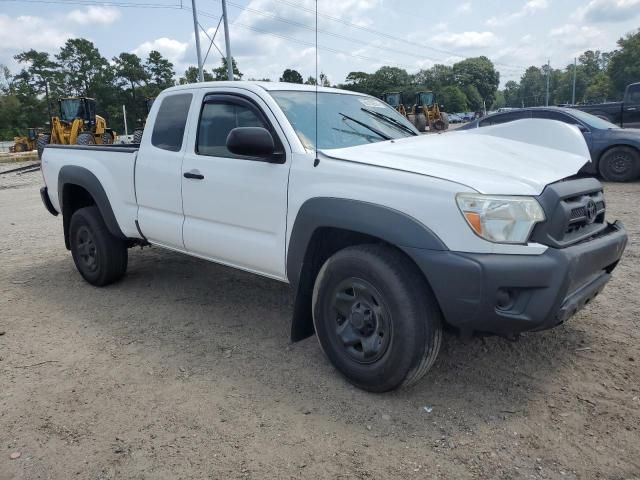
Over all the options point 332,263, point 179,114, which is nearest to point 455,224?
point 332,263

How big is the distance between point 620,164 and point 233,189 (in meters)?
9.10

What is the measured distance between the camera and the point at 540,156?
11.0ft

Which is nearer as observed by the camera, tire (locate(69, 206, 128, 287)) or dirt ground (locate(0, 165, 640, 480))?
dirt ground (locate(0, 165, 640, 480))

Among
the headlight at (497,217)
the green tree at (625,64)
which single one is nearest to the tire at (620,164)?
the headlight at (497,217)

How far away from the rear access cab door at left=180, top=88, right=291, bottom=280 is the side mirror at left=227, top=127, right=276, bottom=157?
0.16 m

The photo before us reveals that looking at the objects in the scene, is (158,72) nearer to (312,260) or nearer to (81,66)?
(81,66)

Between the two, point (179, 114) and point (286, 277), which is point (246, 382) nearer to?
point (286, 277)

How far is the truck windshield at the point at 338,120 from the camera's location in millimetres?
3584

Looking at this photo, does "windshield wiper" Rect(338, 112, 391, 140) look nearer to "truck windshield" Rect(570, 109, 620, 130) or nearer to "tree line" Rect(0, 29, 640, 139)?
"truck windshield" Rect(570, 109, 620, 130)

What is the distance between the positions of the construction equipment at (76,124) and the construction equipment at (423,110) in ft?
46.2

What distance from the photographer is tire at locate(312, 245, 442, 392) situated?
2.82 metres

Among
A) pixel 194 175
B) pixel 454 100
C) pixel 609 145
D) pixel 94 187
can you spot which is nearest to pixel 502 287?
pixel 194 175

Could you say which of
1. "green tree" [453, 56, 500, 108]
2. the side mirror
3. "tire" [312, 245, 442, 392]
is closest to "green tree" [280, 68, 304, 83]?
the side mirror

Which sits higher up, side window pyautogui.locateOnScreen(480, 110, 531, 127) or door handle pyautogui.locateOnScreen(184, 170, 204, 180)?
side window pyautogui.locateOnScreen(480, 110, 531, 127)
